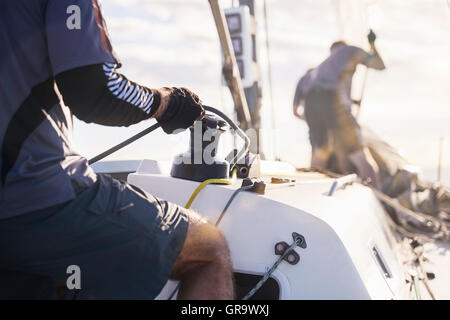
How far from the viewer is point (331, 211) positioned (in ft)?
5.67

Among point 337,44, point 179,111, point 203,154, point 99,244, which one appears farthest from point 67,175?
point 337,44

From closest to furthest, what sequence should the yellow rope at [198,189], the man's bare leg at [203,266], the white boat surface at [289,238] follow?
the man's bare leg at [203,266] < the white boat surface at [289,238] < the yellow rope at [198,189]

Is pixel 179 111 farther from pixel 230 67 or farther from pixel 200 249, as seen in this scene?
pixel 230 67

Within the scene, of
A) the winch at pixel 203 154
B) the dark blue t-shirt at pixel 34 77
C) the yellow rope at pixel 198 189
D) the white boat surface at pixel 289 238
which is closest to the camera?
the dark blue t-shirt at pixel 34 77

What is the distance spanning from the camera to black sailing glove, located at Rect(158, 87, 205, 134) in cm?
132

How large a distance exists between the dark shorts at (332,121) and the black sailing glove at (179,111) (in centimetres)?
543

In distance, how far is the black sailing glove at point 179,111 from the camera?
1319 millimetres

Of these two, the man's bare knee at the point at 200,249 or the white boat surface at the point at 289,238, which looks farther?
the white boat surface at the point at 289,238

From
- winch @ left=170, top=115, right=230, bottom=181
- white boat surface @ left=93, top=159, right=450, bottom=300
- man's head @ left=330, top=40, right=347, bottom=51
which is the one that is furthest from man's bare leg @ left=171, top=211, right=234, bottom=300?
man's head @ left=330, top=40, right=347, bottom=51

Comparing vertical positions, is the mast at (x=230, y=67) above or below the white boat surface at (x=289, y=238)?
above

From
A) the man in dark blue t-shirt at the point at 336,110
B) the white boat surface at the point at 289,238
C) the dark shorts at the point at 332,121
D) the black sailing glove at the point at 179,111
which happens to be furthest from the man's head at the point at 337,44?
the black sailing glove at the point at 179,111

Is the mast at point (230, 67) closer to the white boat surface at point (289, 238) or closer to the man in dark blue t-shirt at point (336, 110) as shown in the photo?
the man in dark blue t-shirt at point (336, 110)
